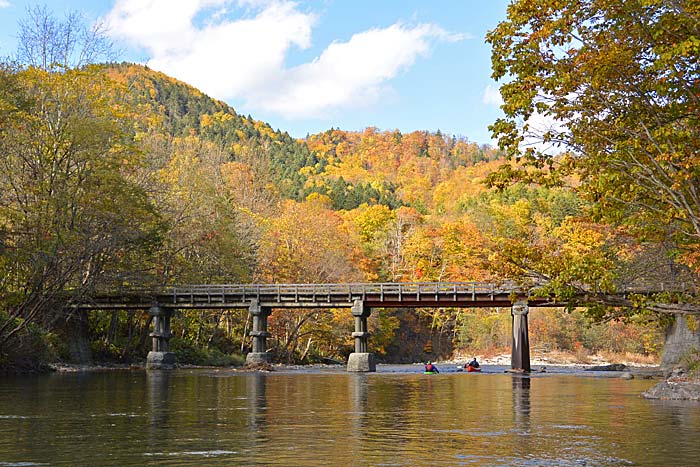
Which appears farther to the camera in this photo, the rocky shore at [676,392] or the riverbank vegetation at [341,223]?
the rocky shore at [676,392]

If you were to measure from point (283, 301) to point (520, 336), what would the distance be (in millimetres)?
16572

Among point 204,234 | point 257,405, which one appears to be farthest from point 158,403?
point 204,234

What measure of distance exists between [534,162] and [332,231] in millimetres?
63327

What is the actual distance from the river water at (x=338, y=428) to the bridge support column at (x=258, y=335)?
23.1 m

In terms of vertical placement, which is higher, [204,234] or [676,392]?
[204,234]

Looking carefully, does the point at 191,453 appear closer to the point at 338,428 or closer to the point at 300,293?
the point at 338,428

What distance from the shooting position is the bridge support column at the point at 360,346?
55.0 metres

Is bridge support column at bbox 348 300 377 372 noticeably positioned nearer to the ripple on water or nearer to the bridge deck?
the bridge deck

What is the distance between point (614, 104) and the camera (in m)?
19.6

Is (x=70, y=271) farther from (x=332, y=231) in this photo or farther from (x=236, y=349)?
(x=332, y=231)

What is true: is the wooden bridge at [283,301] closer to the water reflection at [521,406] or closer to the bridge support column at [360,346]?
the bridge support column at [360,346]

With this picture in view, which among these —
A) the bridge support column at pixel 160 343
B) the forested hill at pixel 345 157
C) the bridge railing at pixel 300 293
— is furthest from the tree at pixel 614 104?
the forested hill at pixel 345 157

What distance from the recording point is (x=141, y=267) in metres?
54.7

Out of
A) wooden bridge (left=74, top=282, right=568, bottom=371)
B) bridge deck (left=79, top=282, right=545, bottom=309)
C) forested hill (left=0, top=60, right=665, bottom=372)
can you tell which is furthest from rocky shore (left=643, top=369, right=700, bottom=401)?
bridge deck (left=79, top=282, right=545, bottom=309)
